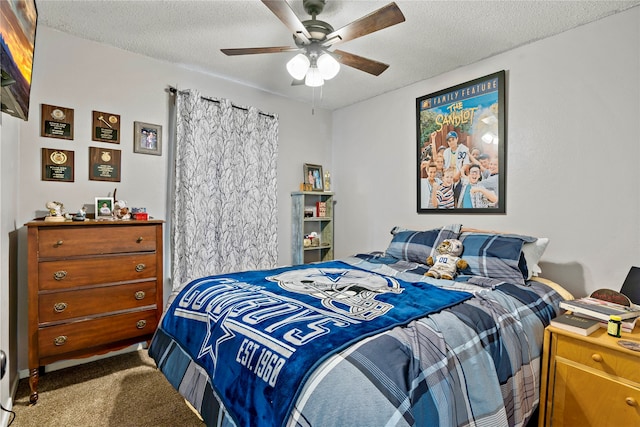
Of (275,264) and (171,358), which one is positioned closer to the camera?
(171,358)

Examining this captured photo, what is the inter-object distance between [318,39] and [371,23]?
0.40 metres

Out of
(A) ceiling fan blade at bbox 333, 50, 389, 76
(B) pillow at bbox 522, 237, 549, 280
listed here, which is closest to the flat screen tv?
(A) ceiling fan blade at bbox 333, 50, 389, 76

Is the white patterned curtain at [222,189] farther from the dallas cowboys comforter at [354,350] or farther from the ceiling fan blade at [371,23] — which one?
the ceiling fan blade at [371,23]

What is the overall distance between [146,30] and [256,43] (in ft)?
2.70

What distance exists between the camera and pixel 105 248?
7.41ft

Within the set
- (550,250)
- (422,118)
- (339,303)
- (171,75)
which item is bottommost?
(339,303)

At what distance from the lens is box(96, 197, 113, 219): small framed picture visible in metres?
2.44

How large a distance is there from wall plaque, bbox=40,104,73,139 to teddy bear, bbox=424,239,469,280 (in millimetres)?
2940

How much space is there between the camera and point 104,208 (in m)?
2.46

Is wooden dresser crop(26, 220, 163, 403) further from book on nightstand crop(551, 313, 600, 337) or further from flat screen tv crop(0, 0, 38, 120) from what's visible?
A: book on nightstand crop(551, 313, 600, 337)

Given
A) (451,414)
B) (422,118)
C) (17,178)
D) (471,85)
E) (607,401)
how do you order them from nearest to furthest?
1. (451,414)
2. (607,401)
3. (17,178)
4. (471,85)
5. (422,118)

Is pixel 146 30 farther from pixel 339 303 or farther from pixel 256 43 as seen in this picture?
pixel 339 303

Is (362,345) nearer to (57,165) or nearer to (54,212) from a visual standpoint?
(54,212)

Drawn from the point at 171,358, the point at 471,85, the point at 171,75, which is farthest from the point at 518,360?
the point at 171,75
